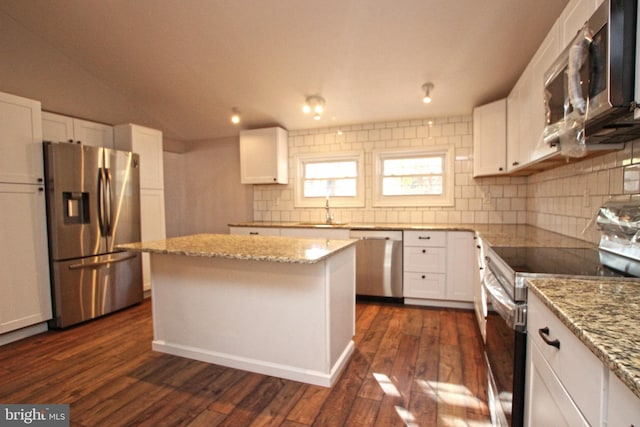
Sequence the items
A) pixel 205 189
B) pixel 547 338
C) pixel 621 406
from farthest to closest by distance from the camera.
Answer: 1. pixel 205 189
2. pixel 547 338
3. pixel 621 406

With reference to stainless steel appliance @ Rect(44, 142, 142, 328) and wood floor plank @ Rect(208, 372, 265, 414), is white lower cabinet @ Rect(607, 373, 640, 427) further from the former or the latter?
stainless steel appliance @ Rect(44, 142, 142, 328)

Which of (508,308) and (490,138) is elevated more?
(490,138)

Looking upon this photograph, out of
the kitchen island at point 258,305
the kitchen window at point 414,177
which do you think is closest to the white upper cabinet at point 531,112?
the kitchen window at point 414,177

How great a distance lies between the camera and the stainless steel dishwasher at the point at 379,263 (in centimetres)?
341

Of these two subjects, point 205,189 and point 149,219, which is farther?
point 205,189

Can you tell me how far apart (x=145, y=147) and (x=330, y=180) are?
7.88 feet

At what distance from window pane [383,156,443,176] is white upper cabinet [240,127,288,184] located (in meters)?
1.45

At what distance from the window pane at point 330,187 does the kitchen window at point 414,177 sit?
0.36 metres

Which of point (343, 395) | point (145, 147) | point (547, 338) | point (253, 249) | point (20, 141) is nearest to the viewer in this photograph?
point (547, 338)

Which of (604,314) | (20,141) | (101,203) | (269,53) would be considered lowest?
(604,314)

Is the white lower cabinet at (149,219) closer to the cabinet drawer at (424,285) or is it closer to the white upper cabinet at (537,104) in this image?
the cabinet drawer at (424,285)

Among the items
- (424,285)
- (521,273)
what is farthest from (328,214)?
(521,273)

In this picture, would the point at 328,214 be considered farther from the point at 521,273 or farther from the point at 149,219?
the point at 521,273

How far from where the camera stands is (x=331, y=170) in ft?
14.2
